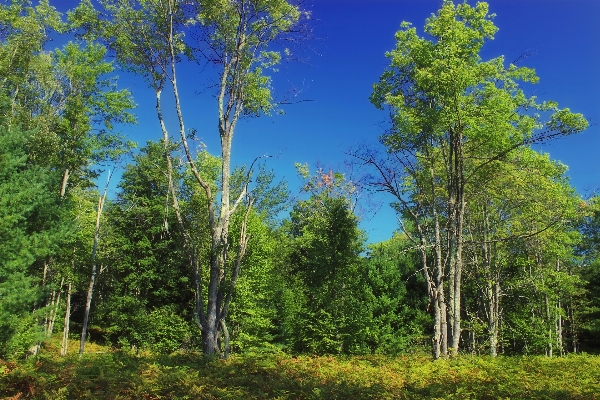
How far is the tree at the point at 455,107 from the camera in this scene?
12.1 meters

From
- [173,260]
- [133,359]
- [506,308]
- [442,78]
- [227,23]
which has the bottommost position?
[133,359]

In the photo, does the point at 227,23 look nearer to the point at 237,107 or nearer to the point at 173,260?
the point at 237,107

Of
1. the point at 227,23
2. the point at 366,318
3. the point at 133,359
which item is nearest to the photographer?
the point at 133,359

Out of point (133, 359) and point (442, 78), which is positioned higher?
point (442, 78)

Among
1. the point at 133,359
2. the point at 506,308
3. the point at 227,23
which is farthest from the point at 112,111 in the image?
the point at 506,308

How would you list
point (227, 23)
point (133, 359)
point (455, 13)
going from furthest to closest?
point (455, 13) < point (227, 23) < point (133, 359)

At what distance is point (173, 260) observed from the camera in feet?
89.7

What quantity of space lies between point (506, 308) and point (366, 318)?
13584 millimetres

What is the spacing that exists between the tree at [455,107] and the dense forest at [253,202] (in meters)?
0.06

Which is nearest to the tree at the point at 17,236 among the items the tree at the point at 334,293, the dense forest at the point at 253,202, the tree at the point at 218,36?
the dense forest at the point at 253,202

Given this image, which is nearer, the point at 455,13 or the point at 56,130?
the point at 455,13

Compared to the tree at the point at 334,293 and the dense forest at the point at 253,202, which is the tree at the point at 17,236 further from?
the tree at the point at 334,293

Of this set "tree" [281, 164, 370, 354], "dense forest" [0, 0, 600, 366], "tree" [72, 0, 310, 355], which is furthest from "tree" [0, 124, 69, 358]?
"tree" [281, 164, 370, 354]

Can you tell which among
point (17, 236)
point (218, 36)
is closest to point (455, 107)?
point (218, 36)
